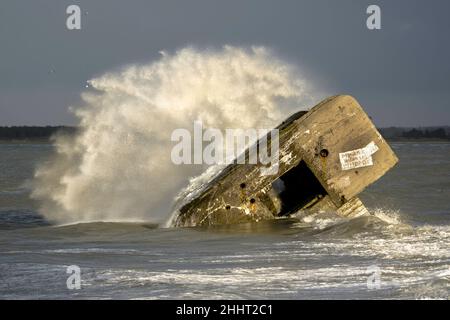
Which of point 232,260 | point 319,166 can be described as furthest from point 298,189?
point 232,260

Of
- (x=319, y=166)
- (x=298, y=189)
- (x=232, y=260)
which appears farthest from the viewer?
(x=298, y=189)

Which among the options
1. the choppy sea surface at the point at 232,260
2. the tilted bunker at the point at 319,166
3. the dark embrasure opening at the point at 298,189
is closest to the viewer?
the choppy sea surface at the point at 232,260

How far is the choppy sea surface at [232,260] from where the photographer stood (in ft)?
29.4

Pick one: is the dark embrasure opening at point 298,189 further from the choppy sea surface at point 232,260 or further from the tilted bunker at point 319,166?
the choppy sea surface at point 232,260

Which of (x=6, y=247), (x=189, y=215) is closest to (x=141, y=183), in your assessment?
(x=189, y=215)

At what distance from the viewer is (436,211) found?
63.3ft

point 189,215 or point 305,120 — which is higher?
point 305,120

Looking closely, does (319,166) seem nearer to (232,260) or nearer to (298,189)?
(298,189)

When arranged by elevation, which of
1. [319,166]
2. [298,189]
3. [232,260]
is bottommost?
[232,260]

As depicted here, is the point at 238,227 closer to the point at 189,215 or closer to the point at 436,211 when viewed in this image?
the point at 189,215

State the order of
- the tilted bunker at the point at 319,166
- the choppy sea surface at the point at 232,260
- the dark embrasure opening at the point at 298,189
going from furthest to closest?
the dark embrasure opening at the point at 298,189, the tilted bunker at the point at 319,166, the choppy sea surface at the point at 232,260

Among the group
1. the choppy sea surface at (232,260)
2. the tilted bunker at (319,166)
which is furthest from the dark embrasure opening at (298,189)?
the choppy sea surface at (232,260)

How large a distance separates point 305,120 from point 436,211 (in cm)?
658

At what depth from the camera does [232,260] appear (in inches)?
432
